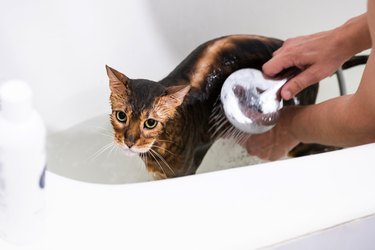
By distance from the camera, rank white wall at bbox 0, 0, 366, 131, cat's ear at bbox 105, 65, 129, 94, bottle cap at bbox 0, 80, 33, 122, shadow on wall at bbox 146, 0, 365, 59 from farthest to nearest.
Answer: shadow on wall at bbox 146, 0, 365, 59 < white wall at bbox 0, 0, 366, 131 < cat's ear at bbox 105, 65, 129, 94 < bottle cap at bbox 0, 80, 33, 122

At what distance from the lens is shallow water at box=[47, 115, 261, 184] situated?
88 cm

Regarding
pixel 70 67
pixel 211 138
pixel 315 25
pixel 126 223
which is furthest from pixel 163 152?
pixel 315 25

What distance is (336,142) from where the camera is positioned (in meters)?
0.87

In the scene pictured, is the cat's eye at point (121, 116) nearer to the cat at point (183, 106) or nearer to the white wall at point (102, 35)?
the cat at point (183, 106)

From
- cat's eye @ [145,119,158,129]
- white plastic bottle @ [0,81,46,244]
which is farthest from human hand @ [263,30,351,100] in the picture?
white plastic bottle @ [0,81,46,244]

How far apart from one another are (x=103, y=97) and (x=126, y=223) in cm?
52

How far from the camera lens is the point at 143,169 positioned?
→ 0.86m

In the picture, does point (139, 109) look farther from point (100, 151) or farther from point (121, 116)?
point (100, 151)

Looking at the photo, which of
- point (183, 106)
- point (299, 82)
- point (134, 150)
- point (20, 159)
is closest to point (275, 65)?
point (299, 82)

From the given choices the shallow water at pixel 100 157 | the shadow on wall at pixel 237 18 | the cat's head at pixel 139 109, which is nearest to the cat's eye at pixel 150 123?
the cat's head at pixel 139 109

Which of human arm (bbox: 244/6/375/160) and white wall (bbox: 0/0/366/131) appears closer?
human arm (bbox: 244/6/375/160)

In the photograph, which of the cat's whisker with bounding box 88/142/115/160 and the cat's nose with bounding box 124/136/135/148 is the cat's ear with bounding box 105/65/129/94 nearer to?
the cat's nose with bounding box 124/136/135/148

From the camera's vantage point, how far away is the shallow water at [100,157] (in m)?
0.88

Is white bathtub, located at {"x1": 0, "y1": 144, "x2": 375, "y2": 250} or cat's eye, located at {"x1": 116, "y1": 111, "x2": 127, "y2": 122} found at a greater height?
cat's eye, located at {"x1": 116, "y1": 111, "x2": 127, "y2": 122}
